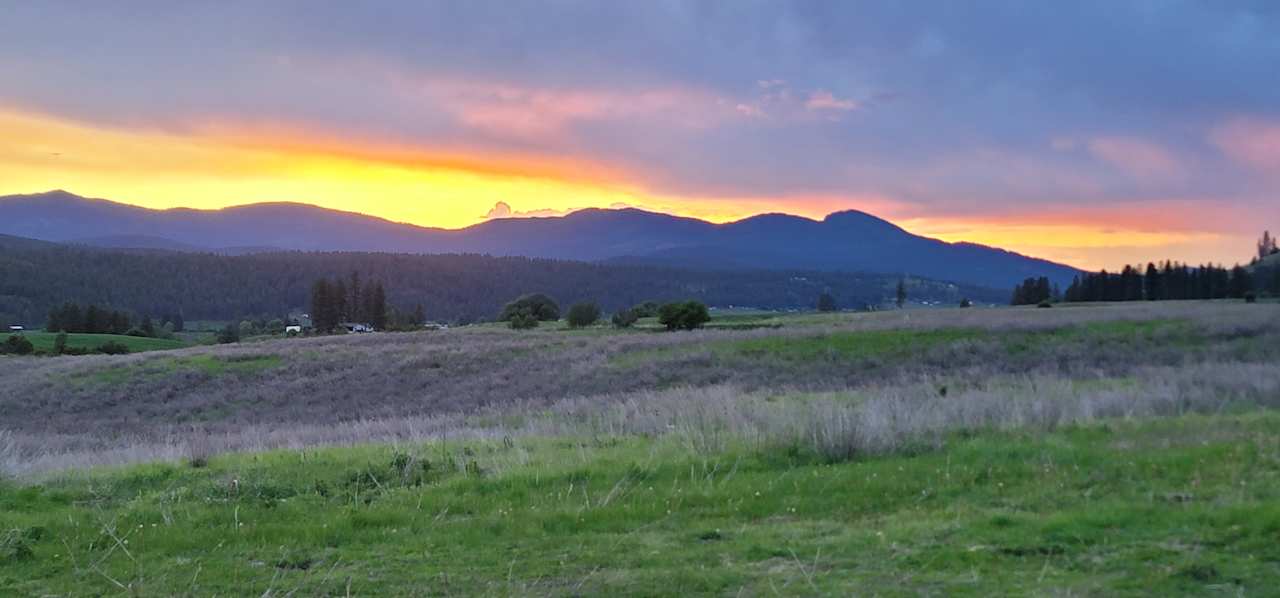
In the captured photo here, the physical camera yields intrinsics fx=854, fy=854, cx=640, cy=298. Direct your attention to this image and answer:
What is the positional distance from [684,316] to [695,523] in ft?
163

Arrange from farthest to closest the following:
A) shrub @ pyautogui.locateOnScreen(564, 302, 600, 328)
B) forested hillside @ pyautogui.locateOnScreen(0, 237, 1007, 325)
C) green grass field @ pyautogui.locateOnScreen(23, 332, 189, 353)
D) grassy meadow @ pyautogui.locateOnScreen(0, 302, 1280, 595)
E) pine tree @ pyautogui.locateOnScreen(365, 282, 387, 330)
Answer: forested hillside @ pyautogui.locateOnScreen(0, 237, 1007, 325)
pine tree @ pyautogui.locateOnScreen(365, 282, 387, 330)
shrub @ pyautogui.locateOnScreen(564, 302, 600, 328)
green grass field @ pyautogui.locateOnScreen(23, 332, 189, 353)
grassy meadow @ pyautogui.locateOnScreen(0, 302, 1280, 595)

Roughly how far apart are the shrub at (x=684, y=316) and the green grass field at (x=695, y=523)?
4627cm

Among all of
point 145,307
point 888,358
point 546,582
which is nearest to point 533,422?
point 546,582

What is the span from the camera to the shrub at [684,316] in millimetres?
56875

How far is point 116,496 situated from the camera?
9336 mm

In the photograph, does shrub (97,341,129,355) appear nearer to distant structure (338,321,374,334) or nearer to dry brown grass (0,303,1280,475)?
dry brown grass (0,303,1280,475)

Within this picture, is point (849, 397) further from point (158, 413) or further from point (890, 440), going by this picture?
point (158, 413)

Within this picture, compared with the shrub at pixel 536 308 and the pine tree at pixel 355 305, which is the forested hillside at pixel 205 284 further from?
the shrub at pixel 536 308

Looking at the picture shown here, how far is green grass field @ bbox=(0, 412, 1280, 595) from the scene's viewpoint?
5.67 meters

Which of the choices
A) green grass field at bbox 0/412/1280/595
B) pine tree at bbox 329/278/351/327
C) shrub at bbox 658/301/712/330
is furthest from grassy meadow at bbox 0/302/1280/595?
pine tree at bbox 329/278/351/327

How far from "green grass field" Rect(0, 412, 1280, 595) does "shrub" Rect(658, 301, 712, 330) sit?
46269mm

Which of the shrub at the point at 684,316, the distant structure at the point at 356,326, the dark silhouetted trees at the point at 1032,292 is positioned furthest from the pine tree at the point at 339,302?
the dark silhouetted trees at the point at 1032,292

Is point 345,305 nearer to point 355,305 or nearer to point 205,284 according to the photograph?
point 355,305

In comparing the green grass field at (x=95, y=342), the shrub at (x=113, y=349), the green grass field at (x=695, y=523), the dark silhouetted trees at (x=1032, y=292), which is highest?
the dark silhouetted trees at (x=1032, y=292)
